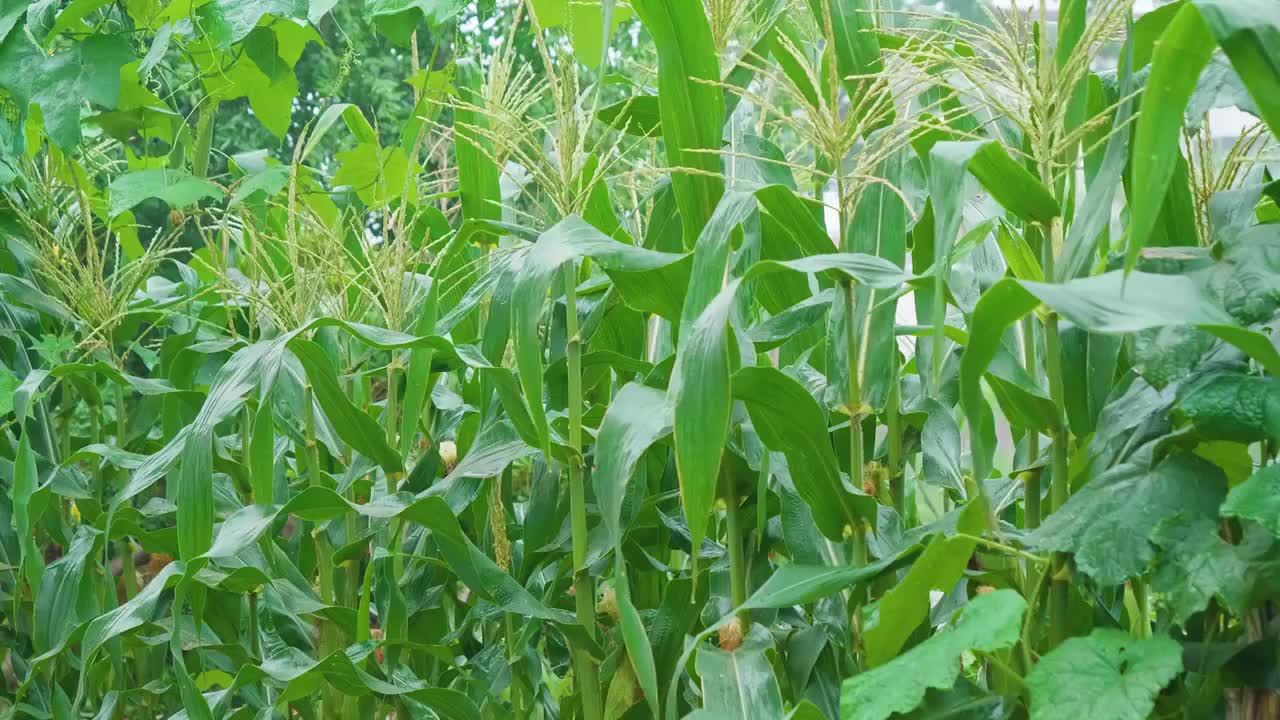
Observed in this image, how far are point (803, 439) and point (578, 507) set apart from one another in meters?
0.27

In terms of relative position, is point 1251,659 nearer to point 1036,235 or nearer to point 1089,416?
point 1089,416

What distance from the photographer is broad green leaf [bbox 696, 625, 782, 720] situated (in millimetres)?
861

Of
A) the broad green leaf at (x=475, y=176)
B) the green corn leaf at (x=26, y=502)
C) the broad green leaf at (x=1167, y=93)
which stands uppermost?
the broad green leaf at (x=1167, y=93)

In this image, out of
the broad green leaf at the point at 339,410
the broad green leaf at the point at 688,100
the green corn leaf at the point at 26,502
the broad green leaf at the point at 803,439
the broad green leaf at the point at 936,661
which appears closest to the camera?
the broad green leaf at the point at 936,661

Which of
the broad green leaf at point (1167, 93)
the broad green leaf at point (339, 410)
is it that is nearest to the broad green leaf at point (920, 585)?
the broad green leaf at point (1167, 93)

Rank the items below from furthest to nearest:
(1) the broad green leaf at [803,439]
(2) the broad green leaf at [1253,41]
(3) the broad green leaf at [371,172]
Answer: (3) the broad green leaf at [371,172], (1) the broad green leaf at [803,439], (2) the broad green leaf at [1253,41]

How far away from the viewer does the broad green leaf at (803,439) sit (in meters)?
0.83

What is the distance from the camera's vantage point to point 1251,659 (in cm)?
78

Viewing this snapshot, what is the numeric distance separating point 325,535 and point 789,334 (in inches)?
25.3

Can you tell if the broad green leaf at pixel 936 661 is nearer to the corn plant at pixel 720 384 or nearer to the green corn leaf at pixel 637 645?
the corn plant at pixel 720 384

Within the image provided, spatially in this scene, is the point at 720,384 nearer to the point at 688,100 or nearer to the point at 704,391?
the point at 704,391

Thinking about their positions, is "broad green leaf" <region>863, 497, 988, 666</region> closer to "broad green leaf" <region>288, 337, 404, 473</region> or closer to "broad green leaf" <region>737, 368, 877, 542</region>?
"broad green leaf" <region>737, 368, 877, 542</region>

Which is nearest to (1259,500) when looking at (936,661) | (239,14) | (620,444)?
(936,661)

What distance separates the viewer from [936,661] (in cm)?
71
